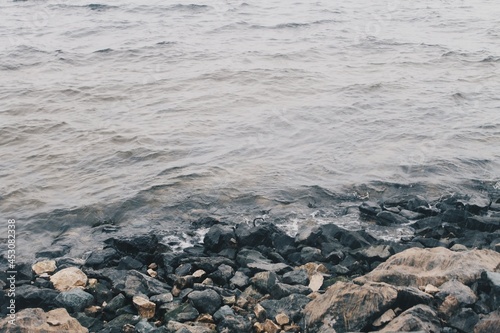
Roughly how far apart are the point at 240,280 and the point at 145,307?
140 cm

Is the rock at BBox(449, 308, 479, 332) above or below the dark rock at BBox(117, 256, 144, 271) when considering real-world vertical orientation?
above

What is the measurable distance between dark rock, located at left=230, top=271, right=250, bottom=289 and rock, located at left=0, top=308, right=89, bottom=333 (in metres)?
2.08

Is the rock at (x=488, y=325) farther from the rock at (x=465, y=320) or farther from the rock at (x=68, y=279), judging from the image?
the rock at (x=68, y=279)

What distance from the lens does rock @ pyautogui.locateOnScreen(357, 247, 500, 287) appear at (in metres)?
6.82

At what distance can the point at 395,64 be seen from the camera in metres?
21.1

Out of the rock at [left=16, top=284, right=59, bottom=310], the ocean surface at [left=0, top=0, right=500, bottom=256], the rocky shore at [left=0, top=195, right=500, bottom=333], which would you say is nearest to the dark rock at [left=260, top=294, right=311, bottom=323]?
the rocky shore at [left=0, top=195, right=500, bottom=333]

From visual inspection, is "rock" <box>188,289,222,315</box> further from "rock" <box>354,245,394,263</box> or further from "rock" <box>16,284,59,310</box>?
"rock" <box>354,245,394,263</box>

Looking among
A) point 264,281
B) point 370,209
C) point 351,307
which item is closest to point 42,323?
point 264,281

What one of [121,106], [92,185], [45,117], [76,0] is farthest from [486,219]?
[76,0]

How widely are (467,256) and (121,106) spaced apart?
40.4 feet

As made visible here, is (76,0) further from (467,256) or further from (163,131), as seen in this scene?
(467,256)

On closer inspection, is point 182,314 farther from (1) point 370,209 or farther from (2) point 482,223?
(2) point 482,223

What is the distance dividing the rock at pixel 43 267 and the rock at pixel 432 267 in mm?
4685

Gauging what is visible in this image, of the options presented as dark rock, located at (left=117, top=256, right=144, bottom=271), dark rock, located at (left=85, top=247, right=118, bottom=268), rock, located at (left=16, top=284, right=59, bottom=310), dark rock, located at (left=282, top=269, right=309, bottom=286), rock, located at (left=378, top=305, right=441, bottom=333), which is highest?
rock, located at (left=378, top=305, right=441, bottom=333)
